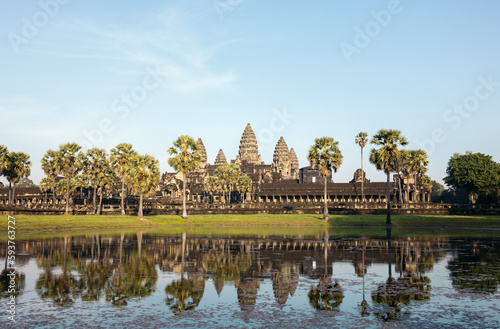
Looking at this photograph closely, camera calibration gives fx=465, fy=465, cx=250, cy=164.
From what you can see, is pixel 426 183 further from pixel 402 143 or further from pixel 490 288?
pixel 490 288

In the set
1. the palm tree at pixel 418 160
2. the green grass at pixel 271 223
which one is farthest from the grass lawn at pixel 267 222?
the palm tree at pixel 418 160

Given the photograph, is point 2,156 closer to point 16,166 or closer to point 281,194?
point 16,166

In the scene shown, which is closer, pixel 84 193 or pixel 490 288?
pixel 490 288

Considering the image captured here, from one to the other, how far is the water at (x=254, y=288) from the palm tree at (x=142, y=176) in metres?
38.5

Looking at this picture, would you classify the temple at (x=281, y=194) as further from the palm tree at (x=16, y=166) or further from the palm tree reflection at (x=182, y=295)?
the palm tree reflection at (x=182, y=295)

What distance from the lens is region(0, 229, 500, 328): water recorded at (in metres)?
13.9

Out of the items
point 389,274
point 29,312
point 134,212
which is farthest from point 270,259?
point 134,212

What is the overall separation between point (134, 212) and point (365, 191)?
201 feet

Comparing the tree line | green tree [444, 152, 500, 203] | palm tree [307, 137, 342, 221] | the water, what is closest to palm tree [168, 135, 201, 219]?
the tree line

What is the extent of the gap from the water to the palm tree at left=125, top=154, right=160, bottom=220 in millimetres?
38451

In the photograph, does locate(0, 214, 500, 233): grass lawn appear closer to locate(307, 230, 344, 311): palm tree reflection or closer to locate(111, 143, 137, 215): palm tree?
locate(111, 143, 137, 215): palm tree

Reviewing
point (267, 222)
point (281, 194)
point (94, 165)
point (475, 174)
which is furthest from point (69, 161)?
point (475, 174)

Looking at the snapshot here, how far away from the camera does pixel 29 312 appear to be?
570 inches

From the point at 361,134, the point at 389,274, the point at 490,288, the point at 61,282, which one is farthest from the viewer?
the point at 361,134
